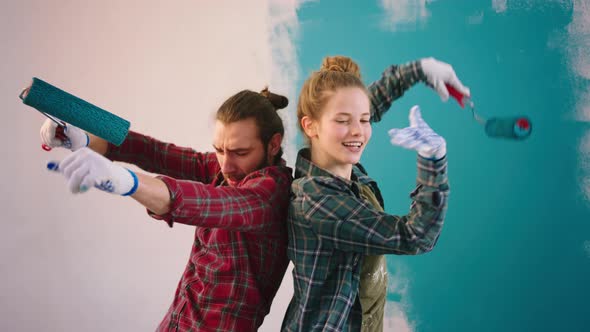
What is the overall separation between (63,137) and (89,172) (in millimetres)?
574

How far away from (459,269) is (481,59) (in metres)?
0.72

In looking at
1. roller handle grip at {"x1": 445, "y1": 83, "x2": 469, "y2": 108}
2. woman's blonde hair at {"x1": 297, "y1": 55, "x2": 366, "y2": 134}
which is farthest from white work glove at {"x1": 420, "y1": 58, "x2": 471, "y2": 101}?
woman's blonde hair at {"x1": 297, "y1": 55, "x2": 366, "y2": 134}

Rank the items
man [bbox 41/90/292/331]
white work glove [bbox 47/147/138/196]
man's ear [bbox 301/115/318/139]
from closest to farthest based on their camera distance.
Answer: white work glove [bbox 47/147/138/196] < man [bbox 41/90/292/331] < man's ear [bbox 301/115/318/139]

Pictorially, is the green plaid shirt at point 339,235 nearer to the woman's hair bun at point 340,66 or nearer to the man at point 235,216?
the man at point 235,216

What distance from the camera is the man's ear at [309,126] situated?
1.30 metres

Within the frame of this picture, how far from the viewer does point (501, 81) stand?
193 centimetres

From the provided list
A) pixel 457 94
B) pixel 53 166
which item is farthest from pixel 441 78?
pixel 53 166

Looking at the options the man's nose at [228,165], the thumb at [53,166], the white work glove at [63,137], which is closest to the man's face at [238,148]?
the man's nose at [228,165]

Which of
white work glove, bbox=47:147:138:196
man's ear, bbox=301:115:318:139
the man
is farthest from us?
man's ear, bbox=301:115:318:139

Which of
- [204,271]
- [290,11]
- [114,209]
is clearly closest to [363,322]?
[204,271]

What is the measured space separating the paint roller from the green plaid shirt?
0.38 meters

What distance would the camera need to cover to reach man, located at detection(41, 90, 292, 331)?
1075 millimetres

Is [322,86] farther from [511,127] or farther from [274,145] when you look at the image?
[511,127]

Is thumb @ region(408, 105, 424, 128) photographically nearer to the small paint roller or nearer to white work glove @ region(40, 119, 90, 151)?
the small paint roller
